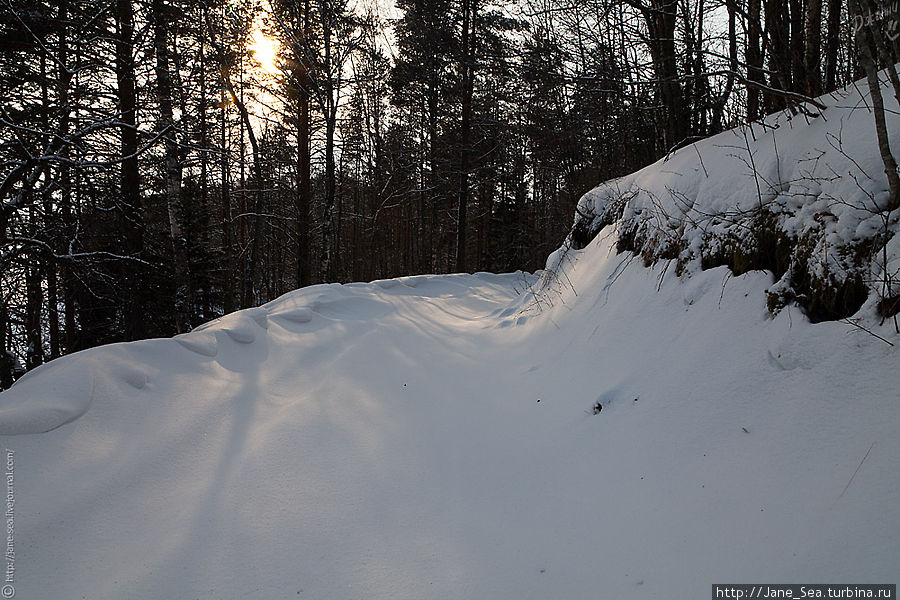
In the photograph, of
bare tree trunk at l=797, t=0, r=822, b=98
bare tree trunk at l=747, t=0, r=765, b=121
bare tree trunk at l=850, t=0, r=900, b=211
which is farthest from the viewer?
bare tree trunk at l=747, t=0, r=765, b=121

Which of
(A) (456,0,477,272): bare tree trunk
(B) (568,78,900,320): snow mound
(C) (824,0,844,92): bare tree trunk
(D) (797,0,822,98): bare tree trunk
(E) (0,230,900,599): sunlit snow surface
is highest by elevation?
(A) (456,0,477,272): bare tree trunk

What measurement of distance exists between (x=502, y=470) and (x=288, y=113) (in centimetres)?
1314

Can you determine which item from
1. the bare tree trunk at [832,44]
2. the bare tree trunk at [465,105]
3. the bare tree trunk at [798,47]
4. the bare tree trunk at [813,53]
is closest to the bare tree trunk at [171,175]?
the bare tree trunk at [813,53]

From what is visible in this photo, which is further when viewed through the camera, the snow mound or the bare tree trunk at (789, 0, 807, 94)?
the bare tree trunk at (789, 0, 807, 94)

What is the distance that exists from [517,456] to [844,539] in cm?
151

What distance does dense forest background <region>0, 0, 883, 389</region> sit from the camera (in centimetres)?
420

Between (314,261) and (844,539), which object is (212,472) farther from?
(314,261)

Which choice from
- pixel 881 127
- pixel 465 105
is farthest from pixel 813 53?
pixel 465 105

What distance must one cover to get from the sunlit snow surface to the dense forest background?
6.37ft

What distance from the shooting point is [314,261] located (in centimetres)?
2706

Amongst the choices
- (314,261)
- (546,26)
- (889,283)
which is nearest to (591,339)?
(889,283)

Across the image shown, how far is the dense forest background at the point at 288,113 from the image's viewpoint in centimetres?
420

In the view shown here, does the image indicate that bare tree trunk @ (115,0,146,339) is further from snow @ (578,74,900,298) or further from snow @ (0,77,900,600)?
snow @ (578,74,900,298)

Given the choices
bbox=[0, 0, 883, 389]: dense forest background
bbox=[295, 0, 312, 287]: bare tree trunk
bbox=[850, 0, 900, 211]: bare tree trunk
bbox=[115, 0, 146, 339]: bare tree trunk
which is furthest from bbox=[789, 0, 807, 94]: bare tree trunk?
bbox=[295, 0, 312, 287]: bare tree trunk
